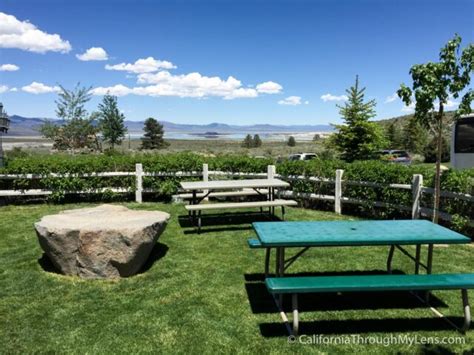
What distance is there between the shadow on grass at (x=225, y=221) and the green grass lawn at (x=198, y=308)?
5.76 feet

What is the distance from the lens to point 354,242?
14.5 feet

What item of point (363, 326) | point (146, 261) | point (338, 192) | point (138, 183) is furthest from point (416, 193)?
point (138, 183)

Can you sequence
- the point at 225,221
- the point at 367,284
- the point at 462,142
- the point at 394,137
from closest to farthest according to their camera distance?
the point at 367,284 < the point at 225,221 < the point at 462,142 < the point at 394,137

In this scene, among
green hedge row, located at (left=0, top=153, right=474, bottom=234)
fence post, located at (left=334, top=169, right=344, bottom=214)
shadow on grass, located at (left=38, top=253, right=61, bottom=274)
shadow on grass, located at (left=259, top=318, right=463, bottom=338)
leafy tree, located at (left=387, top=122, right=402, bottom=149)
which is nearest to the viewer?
shadow on grass, located at (left=259, top=318, right=463, bottom=338)

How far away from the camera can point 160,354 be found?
381 centimetres

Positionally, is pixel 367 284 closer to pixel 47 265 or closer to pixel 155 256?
pixel 155 256

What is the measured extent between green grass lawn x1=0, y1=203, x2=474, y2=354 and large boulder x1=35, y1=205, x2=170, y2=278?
0.19 m

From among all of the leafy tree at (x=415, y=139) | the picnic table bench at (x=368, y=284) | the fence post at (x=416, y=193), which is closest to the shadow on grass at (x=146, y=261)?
the picnic table bench at (x=368, y=284)

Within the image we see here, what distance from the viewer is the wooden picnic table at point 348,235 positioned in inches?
173

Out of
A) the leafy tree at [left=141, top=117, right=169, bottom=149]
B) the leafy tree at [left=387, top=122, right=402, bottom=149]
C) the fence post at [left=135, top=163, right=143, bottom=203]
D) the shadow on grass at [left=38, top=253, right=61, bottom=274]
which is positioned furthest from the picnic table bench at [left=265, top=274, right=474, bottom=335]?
the leafy tree at [left=141, top=117, right=169, bottom=149]

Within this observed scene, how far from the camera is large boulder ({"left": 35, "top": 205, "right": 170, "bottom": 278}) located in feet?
18.1

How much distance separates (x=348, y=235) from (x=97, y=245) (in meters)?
3.31

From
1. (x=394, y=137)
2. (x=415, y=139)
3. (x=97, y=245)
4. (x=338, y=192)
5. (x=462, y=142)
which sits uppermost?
(x=394, y=137)

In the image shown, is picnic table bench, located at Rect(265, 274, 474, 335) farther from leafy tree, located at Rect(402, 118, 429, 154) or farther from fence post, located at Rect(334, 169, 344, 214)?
leafy tree, located at Rect(402, 118, 429, 154)
